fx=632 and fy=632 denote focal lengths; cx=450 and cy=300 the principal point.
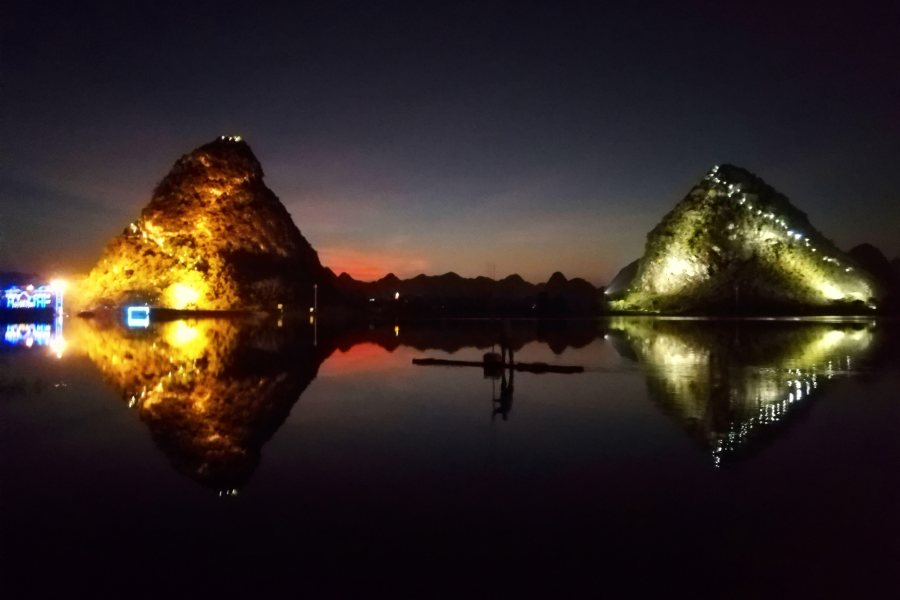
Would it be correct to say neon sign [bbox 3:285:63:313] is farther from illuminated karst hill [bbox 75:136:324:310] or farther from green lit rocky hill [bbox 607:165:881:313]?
green lit rocky hill [bbox 607:165:881:313]

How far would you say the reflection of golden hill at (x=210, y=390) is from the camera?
9695 millimetres

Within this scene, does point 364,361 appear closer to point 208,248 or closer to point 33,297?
point 208,248

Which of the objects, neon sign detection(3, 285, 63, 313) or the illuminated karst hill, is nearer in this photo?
neon sign detection(3, 285, 63, 313)

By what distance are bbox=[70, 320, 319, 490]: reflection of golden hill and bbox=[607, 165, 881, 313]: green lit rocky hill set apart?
51000 millimetres

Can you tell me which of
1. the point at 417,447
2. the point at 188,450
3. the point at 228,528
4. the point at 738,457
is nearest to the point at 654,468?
the point at 738,457

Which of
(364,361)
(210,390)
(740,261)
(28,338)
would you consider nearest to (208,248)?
(28,338)

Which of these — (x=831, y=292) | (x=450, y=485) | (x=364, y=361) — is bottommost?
(x=450, y=485)

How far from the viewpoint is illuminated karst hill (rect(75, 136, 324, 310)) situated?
6450cm

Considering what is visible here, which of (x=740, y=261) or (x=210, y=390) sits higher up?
(x=740, y=261)

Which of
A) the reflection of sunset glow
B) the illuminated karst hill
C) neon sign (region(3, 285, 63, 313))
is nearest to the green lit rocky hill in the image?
the illuminated karst hill

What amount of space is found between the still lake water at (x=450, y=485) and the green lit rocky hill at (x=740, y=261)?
5246 cm

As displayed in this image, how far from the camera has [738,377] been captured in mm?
16969

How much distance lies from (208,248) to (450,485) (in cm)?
6711

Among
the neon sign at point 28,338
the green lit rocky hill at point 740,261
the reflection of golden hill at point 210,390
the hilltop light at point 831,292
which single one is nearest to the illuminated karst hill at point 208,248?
the neon sign at point 28,338
